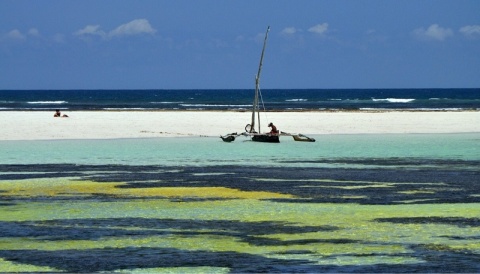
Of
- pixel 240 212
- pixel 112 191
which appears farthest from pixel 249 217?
pixel 112 191

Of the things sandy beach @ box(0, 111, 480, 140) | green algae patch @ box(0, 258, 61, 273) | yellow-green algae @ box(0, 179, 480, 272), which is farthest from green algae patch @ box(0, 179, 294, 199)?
sandy beach @ box(0, 111, 480, 140)

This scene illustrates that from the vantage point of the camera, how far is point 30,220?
17984 mm

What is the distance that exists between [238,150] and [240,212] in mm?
19741

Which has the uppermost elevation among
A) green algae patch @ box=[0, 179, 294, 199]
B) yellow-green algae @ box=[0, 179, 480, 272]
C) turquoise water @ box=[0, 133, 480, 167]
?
yellow-green algae @ box=[0, 179, 480, 272]

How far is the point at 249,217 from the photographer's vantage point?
18547mm

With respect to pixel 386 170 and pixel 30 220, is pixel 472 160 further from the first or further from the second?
pixel 30 220

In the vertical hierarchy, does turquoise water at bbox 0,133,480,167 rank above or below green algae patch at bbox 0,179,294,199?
below

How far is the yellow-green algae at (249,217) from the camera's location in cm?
1467

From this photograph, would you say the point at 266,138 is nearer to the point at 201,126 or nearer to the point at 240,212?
the point at 201,126

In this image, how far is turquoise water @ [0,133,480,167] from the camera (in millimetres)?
33688

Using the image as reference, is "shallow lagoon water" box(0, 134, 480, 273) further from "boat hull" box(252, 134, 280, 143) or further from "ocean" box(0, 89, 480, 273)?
"boat hull" box(252, 134, 280, 143)

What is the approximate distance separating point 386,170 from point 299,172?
105 inches

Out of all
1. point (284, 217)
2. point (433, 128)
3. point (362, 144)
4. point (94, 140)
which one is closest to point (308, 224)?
point (284, 217)

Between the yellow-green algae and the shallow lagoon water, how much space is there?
2 cm
